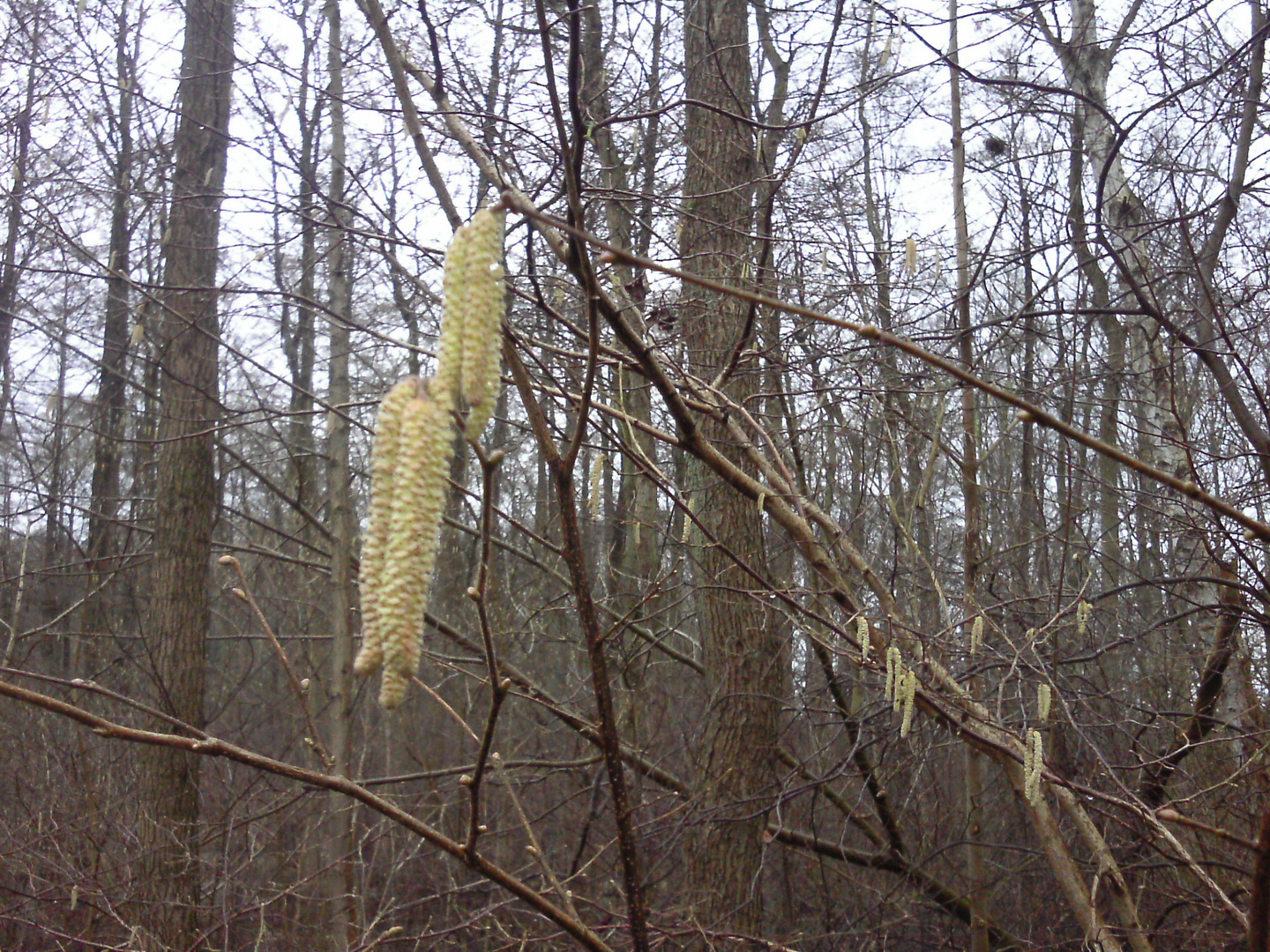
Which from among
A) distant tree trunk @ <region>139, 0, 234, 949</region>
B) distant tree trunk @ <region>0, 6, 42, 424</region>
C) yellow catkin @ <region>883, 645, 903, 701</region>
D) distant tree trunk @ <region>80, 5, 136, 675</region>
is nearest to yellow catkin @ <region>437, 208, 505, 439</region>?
yellow catkin @ <region>883, 645, 903, 701</region>

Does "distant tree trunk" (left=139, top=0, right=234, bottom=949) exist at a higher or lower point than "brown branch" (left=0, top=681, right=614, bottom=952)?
higher

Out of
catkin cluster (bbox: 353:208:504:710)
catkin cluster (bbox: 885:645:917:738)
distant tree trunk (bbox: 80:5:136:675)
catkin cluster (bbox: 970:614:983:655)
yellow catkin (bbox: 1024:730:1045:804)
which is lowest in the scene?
yellow catkin (bbox: 1024:730:1045:804)

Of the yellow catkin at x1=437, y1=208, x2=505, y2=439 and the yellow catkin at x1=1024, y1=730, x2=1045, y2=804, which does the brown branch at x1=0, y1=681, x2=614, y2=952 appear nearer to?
the yellow catkin at x1=437, y1=208, x2=505, y2=439

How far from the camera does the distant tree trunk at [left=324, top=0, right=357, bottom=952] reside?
5562 mm

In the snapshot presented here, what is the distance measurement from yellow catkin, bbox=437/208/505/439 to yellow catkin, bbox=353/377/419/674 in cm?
7

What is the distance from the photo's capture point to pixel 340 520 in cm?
605

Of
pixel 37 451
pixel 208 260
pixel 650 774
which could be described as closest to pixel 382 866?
pixel 650 774

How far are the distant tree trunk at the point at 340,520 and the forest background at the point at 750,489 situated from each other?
0.03m

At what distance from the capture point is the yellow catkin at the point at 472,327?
0.94 meters

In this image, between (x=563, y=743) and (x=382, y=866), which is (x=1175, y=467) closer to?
(x=563, y=743)

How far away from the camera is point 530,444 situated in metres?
8.17

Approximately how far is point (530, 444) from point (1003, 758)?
565 centimetres

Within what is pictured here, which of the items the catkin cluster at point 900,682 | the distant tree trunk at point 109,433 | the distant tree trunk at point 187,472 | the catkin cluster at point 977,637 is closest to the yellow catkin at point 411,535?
the catkin cluster at point 900,682

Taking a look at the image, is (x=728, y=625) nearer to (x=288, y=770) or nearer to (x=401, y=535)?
(x=288, y=770)
